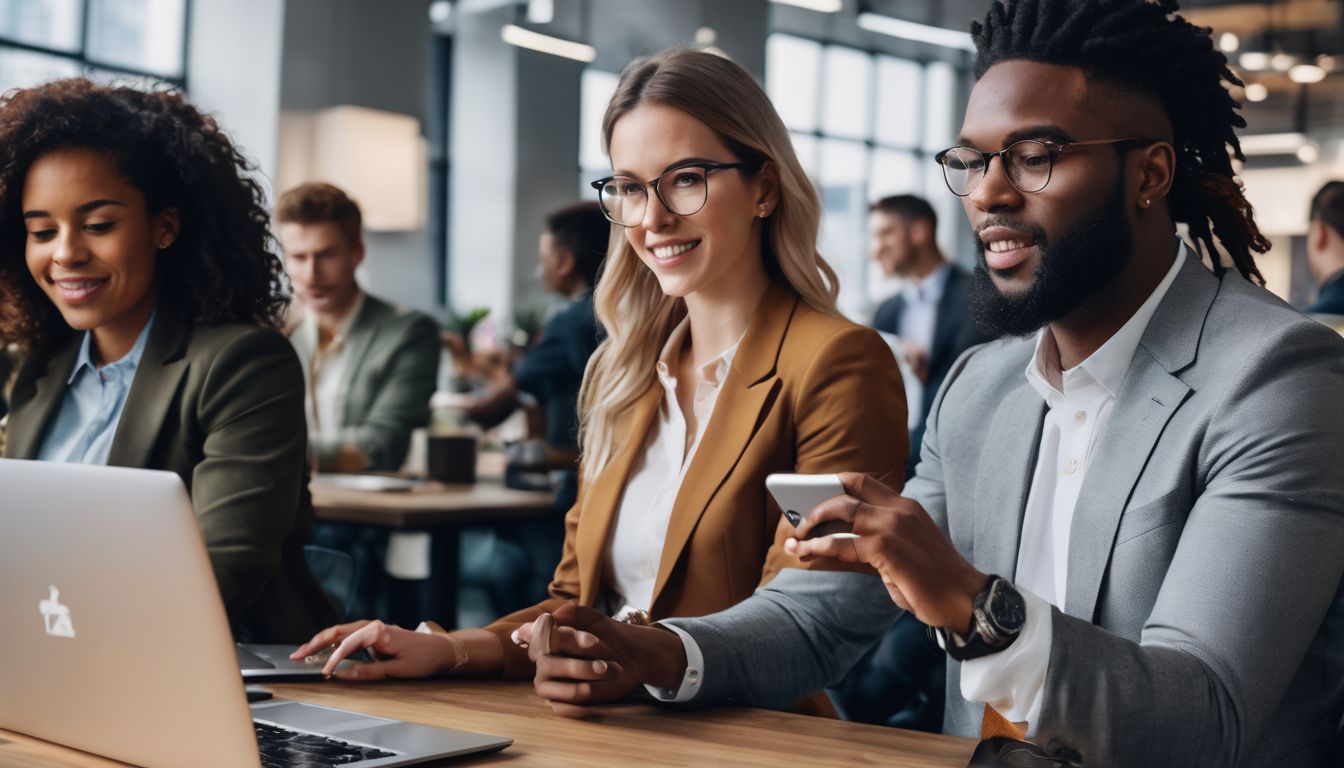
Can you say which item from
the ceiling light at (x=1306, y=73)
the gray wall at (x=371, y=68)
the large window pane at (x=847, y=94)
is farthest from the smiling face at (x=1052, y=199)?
the large window pane at (x=847, y=94)

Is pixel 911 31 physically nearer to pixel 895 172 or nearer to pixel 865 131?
pixel 865 131

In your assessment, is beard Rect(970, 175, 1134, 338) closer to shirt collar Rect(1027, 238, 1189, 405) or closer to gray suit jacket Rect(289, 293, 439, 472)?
shirt collar Rect(1027, 238, 1189, 405)

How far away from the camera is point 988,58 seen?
155 cm

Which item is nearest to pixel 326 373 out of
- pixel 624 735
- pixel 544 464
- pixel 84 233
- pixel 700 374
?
pixel 544 464

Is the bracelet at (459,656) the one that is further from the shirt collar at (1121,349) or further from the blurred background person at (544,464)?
the blurred background person at (544,464)

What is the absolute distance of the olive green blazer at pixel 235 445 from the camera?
75.7 inches

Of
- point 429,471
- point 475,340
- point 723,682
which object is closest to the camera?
point 723,682

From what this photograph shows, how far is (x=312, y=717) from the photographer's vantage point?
52.0 inches

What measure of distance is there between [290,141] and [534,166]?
12.9 feet

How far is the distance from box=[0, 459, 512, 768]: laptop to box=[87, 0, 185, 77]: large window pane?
7.89 meters

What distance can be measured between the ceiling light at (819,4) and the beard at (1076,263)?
9422 millimetres

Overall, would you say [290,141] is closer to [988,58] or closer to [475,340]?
[475,340]

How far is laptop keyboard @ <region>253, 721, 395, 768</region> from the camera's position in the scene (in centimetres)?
114

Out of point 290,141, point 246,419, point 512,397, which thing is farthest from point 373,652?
point 290,141
